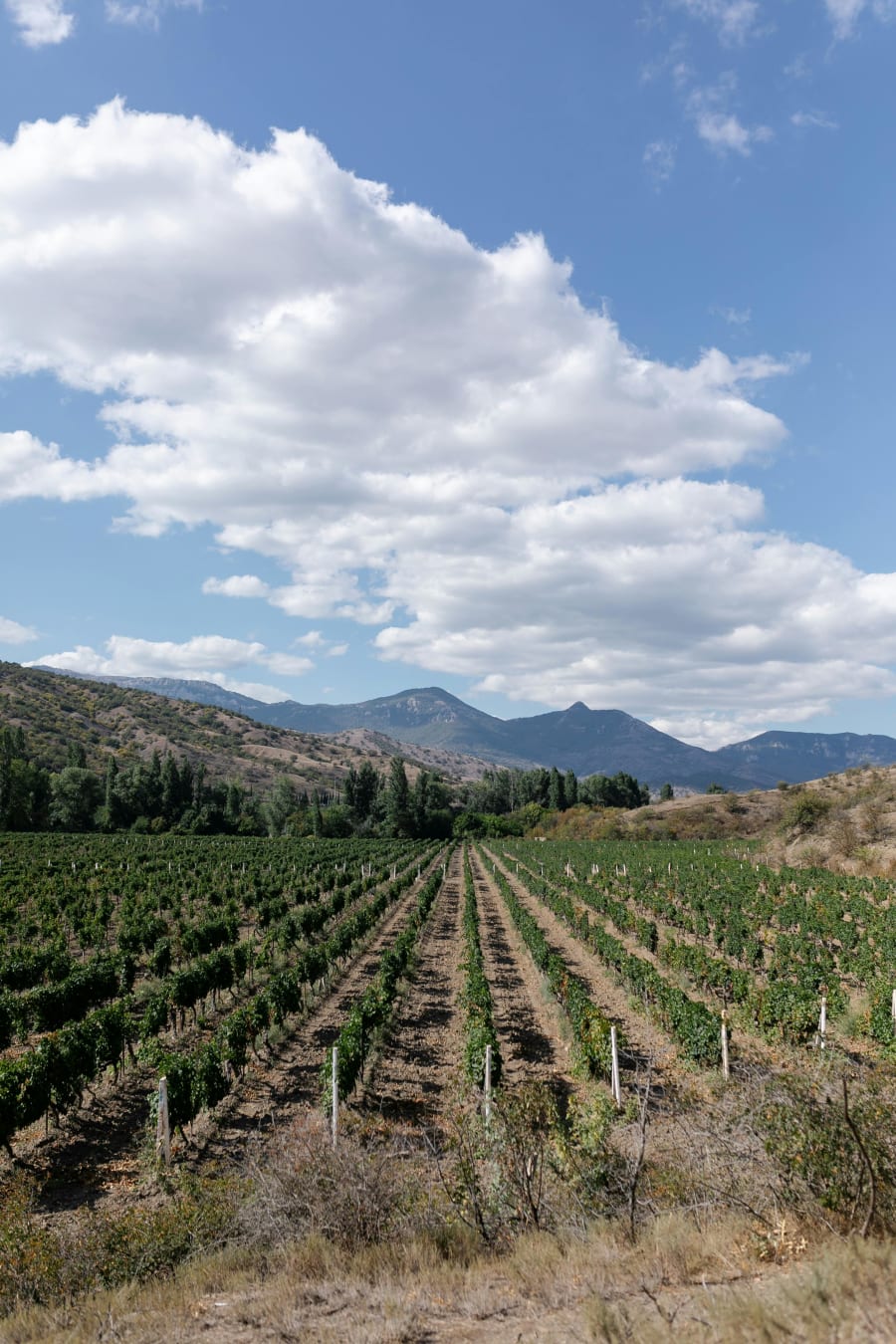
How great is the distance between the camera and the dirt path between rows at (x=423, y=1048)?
46.8 ft

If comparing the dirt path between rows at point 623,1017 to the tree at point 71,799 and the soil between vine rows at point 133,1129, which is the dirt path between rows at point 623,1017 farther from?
the tree at point 71,799

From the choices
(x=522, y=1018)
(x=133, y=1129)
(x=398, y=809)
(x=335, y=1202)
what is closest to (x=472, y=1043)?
(x=522, y=1018)

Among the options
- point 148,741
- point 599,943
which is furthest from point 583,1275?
point 148,741

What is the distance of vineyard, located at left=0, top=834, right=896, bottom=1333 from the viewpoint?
316 inches

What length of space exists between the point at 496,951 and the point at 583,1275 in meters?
22.4

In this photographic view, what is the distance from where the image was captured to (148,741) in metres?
166

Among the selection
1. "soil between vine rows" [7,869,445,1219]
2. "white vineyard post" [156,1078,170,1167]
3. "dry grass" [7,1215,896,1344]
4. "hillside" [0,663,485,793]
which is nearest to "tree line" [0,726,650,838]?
"hillside" [0,663,485,793]

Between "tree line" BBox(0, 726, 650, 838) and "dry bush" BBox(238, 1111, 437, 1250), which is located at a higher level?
"dry bush" BBox(238, 1111, 437, 1250)

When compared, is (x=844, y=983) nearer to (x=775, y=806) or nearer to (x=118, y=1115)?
(x=118, y=1115)

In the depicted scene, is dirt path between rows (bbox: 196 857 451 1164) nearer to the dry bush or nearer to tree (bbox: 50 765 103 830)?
the dry bush

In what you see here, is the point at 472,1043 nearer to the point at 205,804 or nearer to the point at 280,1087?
the point at 280,1087

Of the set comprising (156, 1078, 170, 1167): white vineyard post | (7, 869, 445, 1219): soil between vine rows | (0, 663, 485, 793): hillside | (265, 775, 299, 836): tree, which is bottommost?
(265, 775, 299, 836): tree

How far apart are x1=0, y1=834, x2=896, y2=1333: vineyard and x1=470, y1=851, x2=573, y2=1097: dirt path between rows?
102mm

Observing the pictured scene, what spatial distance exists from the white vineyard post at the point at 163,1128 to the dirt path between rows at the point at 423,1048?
3.85 metres
